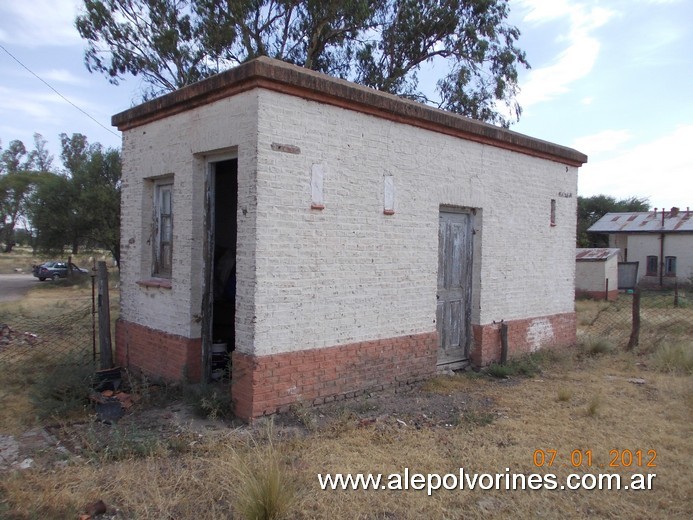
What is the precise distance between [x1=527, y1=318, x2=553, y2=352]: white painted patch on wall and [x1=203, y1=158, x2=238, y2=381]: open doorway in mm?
5077

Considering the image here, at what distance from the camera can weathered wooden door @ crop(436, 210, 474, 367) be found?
25.4 feet

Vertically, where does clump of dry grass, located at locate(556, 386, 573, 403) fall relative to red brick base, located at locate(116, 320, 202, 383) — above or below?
below

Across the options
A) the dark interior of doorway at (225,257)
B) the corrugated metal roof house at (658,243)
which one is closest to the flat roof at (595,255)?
the corrugated metal roof house at (658,243)

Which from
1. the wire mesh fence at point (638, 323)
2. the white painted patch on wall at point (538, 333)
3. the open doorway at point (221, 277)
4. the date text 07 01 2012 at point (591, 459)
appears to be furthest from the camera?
the wire mesh fence at point (638, 323)

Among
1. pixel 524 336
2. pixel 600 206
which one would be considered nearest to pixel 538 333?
pixel 524 336

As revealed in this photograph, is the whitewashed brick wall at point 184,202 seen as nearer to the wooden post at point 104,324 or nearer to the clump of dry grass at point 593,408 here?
the wooden post at point 104,324

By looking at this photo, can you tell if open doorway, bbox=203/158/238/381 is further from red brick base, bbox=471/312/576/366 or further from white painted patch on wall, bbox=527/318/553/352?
white painted patch on wall, bbox=527/318/553/352

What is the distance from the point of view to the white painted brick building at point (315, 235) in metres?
5.48

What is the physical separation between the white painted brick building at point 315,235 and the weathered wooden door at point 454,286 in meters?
0.03

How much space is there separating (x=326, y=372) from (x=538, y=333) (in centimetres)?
492

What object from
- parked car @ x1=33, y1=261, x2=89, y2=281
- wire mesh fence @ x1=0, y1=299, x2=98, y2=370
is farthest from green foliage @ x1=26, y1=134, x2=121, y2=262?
wire mesh fence @ x1=0, y1=299, x2=98, y2=370

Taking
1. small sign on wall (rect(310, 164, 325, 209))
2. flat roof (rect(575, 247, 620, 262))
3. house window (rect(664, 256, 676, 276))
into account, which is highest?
small sign on wall (rect(310, 164, 325, 209))

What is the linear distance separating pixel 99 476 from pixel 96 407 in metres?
1.95

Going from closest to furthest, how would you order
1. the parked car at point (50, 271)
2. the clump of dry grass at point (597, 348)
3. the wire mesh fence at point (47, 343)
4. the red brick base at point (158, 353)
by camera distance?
the red brick base at point (158, 353) < the wire mesh fence at point (47, 343) < the clump of dry grass at point (597, 348) < the parked car at point (50, 271)
